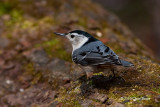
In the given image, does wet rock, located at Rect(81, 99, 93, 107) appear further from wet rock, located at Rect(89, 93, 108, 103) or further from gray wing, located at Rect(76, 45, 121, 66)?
gray wing, located at Rect(76, 45, 121, 66)

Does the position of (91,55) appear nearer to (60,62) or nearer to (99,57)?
(99,57)

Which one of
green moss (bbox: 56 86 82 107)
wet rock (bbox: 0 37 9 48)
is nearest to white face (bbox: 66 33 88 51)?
green moss (bbox: 56 86 82 107)

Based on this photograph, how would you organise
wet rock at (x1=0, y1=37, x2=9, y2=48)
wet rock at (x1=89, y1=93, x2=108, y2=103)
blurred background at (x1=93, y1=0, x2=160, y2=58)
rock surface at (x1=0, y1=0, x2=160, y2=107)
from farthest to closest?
blurred background at (x1=93, y1=0, x2=160, y2=58)
wet rock at (x1=0, y1=37, x2=9, y2=48)
rock surface at (x1=0, y1=0, x2=160, y2=107)
wet rock at (x1=89, y1=93, x2=108, y2=103)

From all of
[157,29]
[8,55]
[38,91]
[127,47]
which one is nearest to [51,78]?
[38,91]

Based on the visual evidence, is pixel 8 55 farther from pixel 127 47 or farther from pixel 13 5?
pixel 127 47

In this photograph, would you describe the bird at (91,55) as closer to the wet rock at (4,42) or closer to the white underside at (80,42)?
the white underside at (80,42)

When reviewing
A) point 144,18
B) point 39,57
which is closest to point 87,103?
point 39,57
